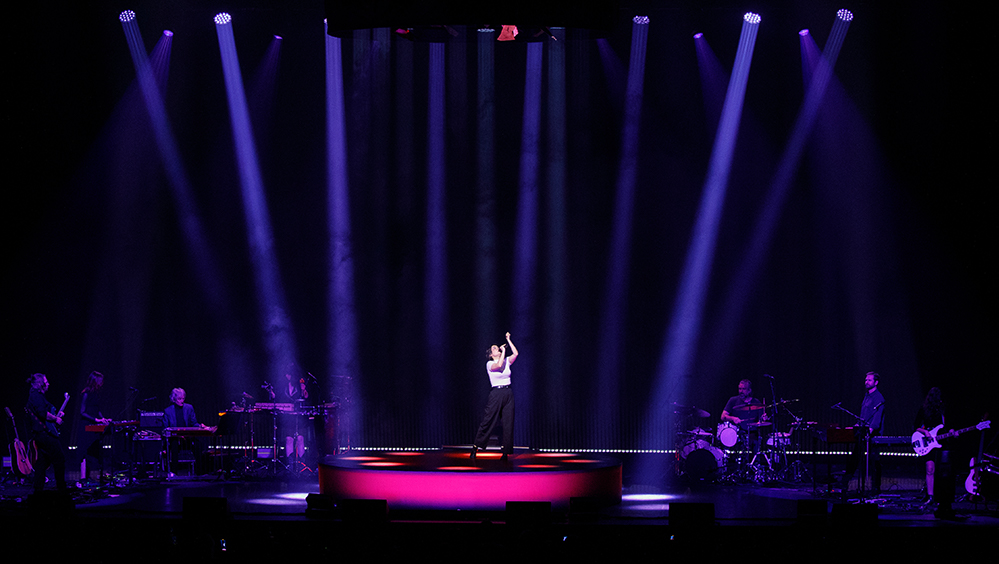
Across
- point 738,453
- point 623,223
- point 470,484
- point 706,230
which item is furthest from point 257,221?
point 738,453

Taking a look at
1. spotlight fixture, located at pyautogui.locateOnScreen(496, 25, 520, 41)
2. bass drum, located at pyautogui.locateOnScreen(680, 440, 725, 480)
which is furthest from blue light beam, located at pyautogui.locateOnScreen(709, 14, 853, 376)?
spotlight fixture, located at pyautogui.locateOnScreen(496, 25, 520, 41)

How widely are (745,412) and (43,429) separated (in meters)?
8.60

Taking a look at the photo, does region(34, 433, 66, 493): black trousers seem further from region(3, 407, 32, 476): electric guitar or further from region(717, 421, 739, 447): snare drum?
region(717, 421, 739, 447): snare drum

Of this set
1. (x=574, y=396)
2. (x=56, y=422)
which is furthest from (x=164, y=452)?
(x=574, y=396)

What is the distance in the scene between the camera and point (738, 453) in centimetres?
1305

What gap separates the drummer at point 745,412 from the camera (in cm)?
1257

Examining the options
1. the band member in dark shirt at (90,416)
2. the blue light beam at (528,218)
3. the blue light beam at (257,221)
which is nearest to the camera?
the band member in dark shirt at (90,416)

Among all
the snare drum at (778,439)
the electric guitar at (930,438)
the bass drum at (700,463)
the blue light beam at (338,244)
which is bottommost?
the bass drum at (700,463)

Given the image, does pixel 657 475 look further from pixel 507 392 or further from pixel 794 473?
pixel 507 392

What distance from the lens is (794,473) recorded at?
42.3 ft

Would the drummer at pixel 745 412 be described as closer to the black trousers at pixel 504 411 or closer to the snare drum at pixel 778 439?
the snare drum at pixel 778 439

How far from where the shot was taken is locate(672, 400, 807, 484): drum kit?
12.3m

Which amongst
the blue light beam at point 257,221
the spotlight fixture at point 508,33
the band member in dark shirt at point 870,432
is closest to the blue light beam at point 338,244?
the blue light beam at point 257,221

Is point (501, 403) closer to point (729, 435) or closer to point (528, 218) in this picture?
point (729, 435)
